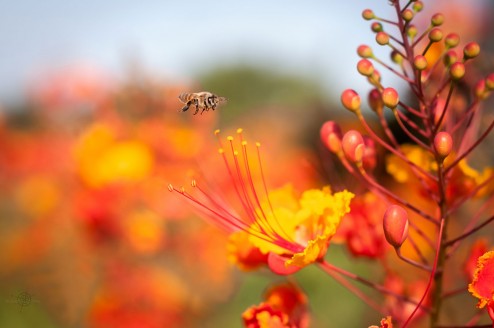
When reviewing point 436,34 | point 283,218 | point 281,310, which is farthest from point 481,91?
point 281,310

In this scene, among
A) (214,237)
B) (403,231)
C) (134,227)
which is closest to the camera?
(403,231)

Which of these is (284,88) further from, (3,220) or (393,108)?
(393,108)

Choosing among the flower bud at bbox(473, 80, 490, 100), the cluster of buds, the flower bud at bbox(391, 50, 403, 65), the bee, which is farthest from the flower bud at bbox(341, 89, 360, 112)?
the bee

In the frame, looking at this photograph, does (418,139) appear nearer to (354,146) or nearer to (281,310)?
(354,146)

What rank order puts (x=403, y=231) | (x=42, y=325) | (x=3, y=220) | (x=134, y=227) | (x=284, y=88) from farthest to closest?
(x=284, y=88) → (x=3, y=220) → (x=42, y=325) → (x=134, y=227) → (x=403, y=231)

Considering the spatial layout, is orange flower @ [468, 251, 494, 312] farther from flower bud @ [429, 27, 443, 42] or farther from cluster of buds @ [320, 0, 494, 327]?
flower bud @ [429, 27, 443, 42]

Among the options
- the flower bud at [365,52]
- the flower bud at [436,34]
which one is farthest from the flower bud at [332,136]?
the flower bud at [436,34]

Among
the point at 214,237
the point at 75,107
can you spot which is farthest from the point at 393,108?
the point at 75,107
